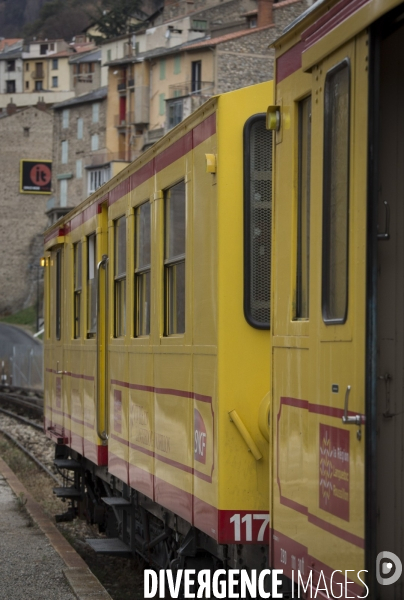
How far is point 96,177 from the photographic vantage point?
74938mm

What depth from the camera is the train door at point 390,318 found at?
402 cm

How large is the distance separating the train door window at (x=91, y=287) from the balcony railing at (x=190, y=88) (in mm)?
51987

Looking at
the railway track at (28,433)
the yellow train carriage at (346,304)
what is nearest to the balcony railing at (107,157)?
the railway track at (28,433)

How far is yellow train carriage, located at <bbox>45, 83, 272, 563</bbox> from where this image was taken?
5.73 meters

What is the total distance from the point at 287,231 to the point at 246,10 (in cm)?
7194

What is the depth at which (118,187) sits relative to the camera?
915 cm

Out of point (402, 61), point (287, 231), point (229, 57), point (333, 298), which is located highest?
point (229, 57)

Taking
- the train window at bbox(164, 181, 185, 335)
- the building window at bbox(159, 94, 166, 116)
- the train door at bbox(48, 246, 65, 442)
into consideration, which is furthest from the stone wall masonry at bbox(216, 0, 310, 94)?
the train window at bbox(164, 181, 185, 335)

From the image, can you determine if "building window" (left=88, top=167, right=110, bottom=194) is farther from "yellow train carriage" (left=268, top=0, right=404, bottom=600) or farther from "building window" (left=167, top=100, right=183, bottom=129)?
"yellow train carriage" (left=268, top=0, right=404, bottom=600)

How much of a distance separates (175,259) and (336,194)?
8.89ft

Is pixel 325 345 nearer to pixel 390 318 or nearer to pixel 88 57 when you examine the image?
pixel 390 318

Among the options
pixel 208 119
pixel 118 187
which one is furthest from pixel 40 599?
pixel 208 119

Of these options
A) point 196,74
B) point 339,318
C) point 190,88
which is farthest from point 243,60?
point 339,318

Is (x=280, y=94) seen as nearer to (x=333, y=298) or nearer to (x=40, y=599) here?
(x=333, y=298)
